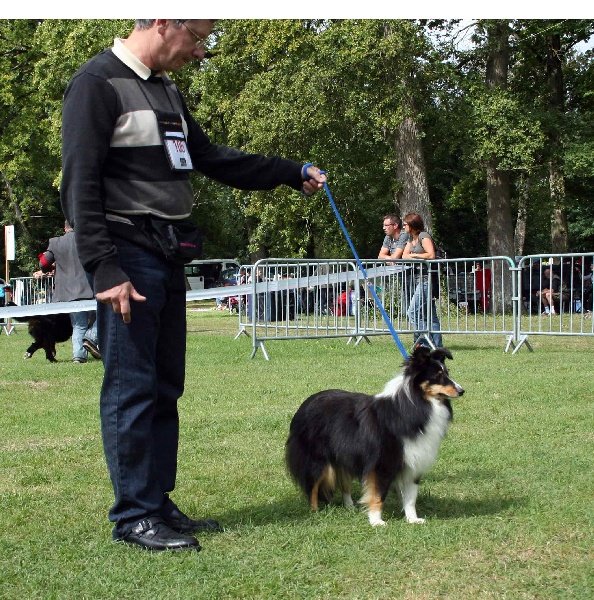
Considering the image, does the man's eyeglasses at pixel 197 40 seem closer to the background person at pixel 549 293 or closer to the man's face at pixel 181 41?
the man's face at pixel 181 41

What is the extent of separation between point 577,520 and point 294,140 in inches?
828

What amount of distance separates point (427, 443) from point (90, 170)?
1931mm

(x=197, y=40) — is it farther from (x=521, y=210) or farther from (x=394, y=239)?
(x=521, y=210)

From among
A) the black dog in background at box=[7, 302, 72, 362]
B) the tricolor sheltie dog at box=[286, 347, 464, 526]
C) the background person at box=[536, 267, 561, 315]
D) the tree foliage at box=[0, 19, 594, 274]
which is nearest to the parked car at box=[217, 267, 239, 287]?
the tree foliage at box=[0, 19, 594, 274]

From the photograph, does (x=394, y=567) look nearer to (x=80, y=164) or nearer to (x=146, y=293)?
(x=146, y=293)

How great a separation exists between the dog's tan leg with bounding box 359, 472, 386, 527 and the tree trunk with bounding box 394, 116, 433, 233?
1945cm

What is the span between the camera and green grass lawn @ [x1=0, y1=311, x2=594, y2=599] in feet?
11.3

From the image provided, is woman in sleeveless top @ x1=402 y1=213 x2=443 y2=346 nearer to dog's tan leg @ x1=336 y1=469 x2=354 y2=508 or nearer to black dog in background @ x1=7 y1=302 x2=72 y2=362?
black dog in background @ x1=7 y1=302 x2=72 y2=362

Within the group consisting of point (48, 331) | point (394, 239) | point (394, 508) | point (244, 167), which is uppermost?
point (244, 167)

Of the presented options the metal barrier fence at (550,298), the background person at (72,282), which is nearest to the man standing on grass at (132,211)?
the background person at (72,282)

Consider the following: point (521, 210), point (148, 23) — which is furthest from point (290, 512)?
point (521, 210)

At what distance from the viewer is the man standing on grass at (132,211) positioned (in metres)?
3.63

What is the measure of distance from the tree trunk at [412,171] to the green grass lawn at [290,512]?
1488 cm

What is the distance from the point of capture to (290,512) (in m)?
4.52
